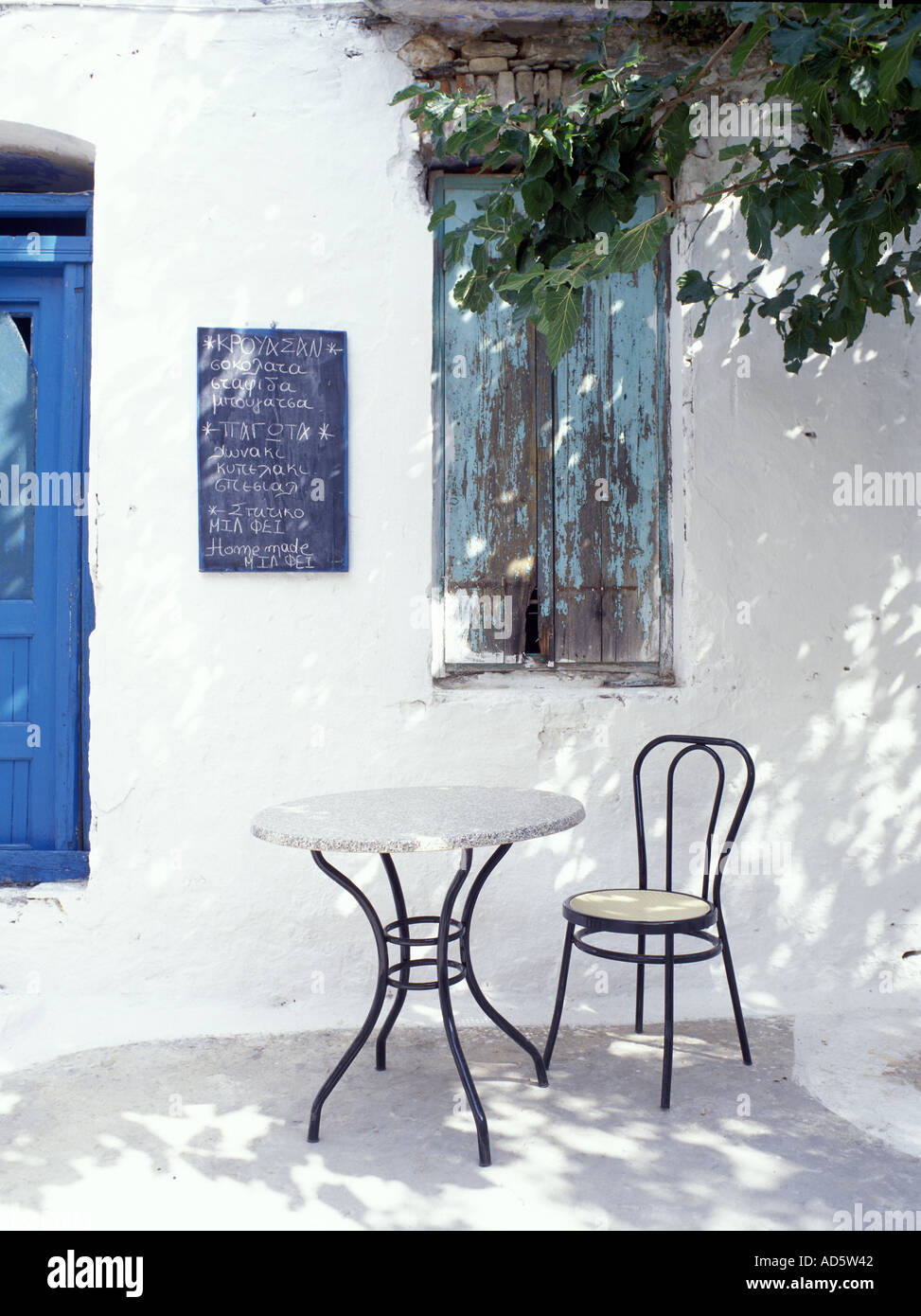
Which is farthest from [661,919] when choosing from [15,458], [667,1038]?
[15,458]

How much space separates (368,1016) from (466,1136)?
16.1 inches

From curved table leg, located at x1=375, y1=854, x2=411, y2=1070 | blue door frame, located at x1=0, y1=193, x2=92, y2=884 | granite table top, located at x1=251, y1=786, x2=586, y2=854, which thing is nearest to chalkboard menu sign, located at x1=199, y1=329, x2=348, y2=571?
blue door frame, located at x1=0, y1=193, x2=92, y2=884

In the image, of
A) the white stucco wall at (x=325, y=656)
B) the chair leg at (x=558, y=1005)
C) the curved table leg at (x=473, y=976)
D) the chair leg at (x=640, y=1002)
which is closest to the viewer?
the curved table leg at (x=473, y=976)

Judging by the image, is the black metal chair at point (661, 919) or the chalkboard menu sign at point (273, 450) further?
the chalkboard menu sign at point (273, 450)

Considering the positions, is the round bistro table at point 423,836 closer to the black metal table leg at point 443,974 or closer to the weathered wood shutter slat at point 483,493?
the black metal table leg at point 443,974

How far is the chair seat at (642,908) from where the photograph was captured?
2992 mm

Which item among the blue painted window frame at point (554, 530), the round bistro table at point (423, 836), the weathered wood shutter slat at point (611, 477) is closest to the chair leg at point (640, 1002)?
the round bistro table at point (423, 836)

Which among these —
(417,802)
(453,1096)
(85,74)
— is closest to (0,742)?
(417,802)

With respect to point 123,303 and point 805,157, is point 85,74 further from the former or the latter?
point 805,157

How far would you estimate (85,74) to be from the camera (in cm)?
383

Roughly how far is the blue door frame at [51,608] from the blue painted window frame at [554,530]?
138 centimetres

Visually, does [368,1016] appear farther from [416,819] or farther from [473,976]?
[416,819]

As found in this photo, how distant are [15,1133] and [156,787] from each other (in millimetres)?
1280
